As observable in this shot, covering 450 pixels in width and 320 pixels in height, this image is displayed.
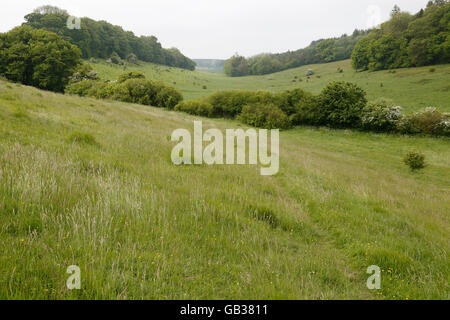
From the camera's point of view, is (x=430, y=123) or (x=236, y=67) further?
(x=236, y=67)

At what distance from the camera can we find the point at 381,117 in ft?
124

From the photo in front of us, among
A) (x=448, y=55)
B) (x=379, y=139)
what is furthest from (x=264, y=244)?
(x=448, y=55)

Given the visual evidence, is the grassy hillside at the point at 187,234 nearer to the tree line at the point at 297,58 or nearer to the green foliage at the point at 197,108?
the green foliage at the point at 197,108

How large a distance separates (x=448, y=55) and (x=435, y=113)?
5102 centimetres

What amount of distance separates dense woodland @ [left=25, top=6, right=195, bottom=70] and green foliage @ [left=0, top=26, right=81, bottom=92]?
36666 millimetres

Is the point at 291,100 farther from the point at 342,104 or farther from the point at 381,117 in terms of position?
the point at 381,117

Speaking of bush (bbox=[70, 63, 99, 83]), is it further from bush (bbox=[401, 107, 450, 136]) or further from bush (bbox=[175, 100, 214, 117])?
bush (bbox=[401, 107, 450, 136])

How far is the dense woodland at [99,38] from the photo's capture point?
278ft

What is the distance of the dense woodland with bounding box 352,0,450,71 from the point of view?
228 feet

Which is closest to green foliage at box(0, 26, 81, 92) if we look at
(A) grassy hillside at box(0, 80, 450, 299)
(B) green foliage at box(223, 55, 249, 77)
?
(A) grassy hillside at box(0, 80, 450, 299)

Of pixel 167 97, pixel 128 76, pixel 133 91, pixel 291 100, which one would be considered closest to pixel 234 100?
pixel 291 100

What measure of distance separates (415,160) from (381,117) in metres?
20.7
